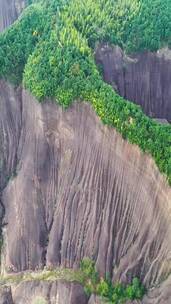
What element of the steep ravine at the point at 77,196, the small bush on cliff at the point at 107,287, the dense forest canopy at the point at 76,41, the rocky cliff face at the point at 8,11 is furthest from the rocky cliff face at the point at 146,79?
the rocky cliff face at the point at 8,11

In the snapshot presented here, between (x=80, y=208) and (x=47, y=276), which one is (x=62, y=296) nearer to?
(x=47, y=276)

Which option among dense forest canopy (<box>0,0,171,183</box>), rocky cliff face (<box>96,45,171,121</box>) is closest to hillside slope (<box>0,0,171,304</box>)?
rocky cliff face (<box>96,45,171,121</box>)

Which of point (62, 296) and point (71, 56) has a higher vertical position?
Result: point (71, 56)

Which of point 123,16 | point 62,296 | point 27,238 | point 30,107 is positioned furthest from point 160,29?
point 62,296

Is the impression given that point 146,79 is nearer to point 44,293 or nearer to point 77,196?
point 77,196

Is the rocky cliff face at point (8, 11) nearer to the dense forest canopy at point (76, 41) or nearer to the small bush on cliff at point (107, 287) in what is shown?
the dense forest canopy at point (76, 41)

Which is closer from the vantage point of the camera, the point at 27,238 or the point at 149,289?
the point at 149,289

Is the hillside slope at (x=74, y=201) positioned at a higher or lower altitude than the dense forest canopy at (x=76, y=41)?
lower

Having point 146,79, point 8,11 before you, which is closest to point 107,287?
point 146,79
